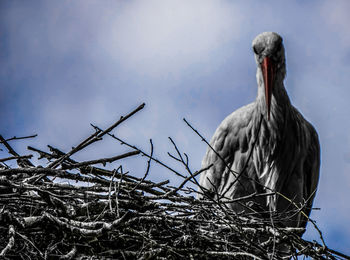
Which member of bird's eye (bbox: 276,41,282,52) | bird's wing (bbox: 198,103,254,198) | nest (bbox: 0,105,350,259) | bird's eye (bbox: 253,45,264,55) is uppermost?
bird's eye (bbox: 276,41,282,52)

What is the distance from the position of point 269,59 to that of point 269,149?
1.90ft

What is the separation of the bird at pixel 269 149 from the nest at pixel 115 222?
52.1 inches

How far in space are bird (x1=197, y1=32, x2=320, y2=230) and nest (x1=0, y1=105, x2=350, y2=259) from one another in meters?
1.32

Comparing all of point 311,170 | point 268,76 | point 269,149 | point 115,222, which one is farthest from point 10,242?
point 311,170

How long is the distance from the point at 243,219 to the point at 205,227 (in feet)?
0.64

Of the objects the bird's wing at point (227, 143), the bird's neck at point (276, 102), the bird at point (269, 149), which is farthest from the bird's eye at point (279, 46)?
the bird's wing at point (227, 143)

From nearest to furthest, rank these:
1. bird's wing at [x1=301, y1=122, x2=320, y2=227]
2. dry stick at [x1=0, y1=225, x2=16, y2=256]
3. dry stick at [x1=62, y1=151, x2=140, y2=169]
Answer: dry stick at [x1=0, y1=225, x2=16, y2=256]
dry stick at [x1=62, y1=151, x2=140, y2=169]
bird's wing at [x1=301, y1=122, x2=320, y2=227]

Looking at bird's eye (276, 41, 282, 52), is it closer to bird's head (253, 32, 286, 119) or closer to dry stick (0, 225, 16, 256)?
bird's head (253, 32, 286, 119)

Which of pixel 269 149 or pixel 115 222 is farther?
pixel 269 149

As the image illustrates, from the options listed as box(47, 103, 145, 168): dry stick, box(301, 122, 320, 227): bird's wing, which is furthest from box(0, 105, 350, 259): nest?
box(301, 122, 320, 227): bird's wing

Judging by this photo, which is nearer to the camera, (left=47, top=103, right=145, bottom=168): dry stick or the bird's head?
(left=47, top=103, right=145, bottom=168): dry stick

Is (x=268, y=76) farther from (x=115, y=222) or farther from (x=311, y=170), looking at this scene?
(x=115, y=222)

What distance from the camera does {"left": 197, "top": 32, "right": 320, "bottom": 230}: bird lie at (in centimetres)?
346

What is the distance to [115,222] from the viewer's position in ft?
5.65
